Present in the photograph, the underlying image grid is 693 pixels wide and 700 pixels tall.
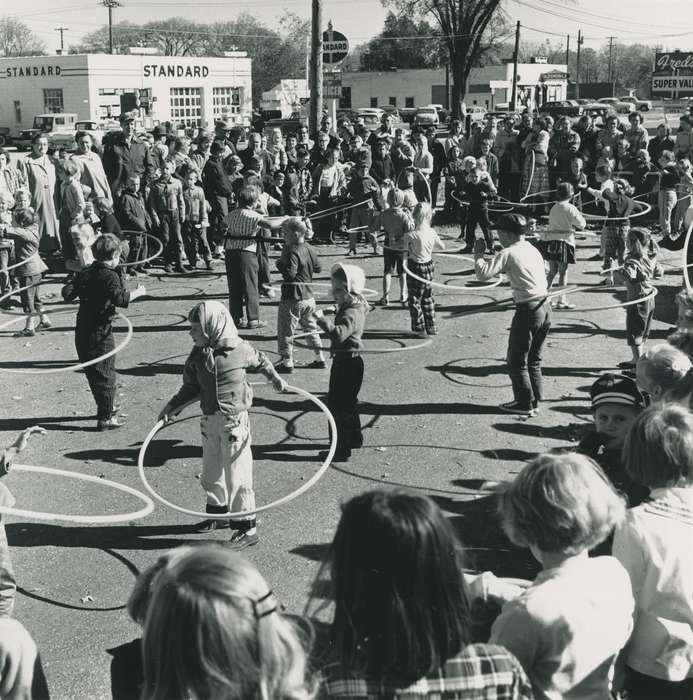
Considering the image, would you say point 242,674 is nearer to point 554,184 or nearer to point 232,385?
point 232,385

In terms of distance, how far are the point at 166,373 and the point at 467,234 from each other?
938 centimetres

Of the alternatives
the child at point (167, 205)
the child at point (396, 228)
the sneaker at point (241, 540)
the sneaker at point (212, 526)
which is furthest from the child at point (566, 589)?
the child at point (167, 205)

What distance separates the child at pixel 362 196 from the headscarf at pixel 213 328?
39.2ft

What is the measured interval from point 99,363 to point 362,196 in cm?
1055

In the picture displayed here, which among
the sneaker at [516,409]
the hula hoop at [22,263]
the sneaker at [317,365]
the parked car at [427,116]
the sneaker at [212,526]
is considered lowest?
Answer: the sneaker at [212,526]

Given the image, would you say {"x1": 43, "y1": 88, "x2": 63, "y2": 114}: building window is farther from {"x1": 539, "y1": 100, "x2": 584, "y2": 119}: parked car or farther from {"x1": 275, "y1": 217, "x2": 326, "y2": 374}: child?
{"x1": 275, "y1": 217, "x2": 326, "y2": 374}: child

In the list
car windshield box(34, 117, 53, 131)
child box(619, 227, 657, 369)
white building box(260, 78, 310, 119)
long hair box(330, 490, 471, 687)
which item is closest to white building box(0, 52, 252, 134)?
white building box(260, 78, 310, 119)

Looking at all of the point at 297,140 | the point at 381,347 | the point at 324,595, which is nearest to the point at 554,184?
the point at 297,140

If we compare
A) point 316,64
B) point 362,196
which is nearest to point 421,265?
point 362,196

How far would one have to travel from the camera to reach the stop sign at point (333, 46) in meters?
25.1

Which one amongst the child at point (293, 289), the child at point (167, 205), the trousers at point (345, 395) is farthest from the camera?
the child at point (167, 205)

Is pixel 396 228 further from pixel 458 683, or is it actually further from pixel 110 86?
pixel 110 86

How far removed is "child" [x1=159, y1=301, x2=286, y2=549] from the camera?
22.5ft

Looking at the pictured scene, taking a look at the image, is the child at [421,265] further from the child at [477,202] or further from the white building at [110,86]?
the white building at [110,86]
